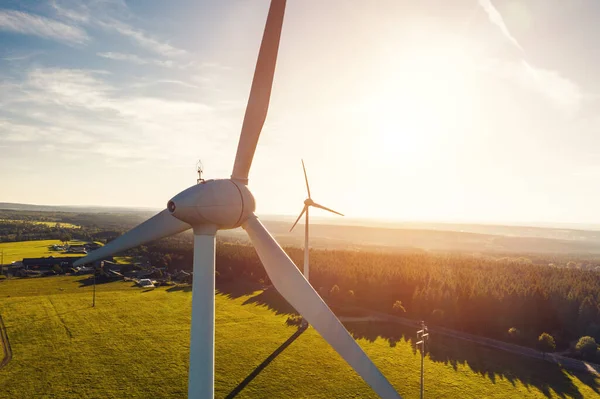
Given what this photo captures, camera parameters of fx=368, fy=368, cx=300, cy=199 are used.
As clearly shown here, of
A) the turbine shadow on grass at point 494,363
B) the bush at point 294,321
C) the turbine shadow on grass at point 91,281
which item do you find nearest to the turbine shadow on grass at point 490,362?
the turbine shadow on grass at point 494,363

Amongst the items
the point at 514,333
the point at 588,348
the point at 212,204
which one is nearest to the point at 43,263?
the point at 212,204

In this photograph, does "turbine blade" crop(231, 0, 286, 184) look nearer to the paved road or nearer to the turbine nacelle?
the turbine nacelle

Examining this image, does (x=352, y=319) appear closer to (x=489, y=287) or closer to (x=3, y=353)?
(x=489, y=287)

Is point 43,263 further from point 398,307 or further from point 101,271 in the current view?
point 398,307

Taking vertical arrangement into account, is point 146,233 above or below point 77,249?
above

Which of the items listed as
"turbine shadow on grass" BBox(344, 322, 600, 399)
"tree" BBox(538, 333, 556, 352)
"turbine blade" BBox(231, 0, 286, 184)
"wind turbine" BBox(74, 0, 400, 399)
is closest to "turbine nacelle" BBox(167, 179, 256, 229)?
"wind turbine" BBox(74, 0, 400, 399)

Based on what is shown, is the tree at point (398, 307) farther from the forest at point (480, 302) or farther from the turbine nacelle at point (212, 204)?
the turbine nacelle at point (212, 204)

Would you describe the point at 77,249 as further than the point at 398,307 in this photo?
Yes

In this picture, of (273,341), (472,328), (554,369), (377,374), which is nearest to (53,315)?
(273,341)
